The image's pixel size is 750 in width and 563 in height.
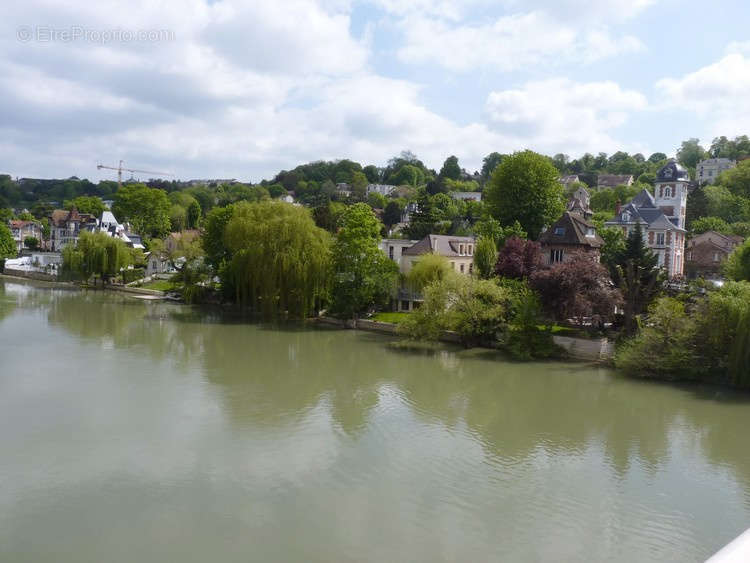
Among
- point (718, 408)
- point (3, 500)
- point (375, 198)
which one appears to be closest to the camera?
point (3, 500)

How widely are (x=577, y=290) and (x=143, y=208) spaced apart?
57891 mm

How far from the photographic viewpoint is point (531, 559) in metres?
10.1

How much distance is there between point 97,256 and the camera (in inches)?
1845

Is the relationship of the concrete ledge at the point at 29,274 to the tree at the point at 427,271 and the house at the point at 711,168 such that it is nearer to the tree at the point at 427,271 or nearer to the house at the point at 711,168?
the tree at the point at 427,271

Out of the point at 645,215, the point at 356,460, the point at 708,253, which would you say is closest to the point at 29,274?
the point at 645,215

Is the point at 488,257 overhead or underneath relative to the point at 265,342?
overhead

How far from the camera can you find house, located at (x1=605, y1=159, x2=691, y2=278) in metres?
41.2

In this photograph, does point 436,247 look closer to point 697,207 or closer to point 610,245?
point 610,245

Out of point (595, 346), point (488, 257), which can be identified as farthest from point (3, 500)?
point (488, 257)

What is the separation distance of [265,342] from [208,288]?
14.9 meters

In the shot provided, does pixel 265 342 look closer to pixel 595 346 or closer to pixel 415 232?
pixel 595 346

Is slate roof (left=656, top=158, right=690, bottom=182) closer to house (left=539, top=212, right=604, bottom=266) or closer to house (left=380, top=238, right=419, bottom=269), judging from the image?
house (left=539, top=212, right=604, bottom=266)

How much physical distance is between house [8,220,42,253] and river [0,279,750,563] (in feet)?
204

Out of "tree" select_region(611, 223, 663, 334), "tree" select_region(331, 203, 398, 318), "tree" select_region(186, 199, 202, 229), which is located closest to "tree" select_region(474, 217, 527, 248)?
"tree" select_region(331, 203, 398, 318)
